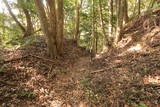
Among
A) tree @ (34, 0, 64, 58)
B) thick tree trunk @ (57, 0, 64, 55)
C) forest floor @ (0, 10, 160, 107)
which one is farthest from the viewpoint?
thick tree trunk @ (57, 0, 64, 55)

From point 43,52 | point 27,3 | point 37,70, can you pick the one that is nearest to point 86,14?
point 27,3

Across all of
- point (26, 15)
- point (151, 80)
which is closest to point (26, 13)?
point (26, 15)

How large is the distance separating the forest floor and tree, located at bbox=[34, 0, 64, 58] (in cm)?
67

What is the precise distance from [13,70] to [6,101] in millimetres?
1374

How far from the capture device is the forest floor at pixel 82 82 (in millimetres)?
3412

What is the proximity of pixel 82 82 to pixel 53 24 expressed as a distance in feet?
9.77

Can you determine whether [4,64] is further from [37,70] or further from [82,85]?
[82,85]

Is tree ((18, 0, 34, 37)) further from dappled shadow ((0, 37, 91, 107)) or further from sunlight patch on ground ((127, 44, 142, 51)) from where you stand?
sunlight patch on ground ((127, 44, 142, 51))

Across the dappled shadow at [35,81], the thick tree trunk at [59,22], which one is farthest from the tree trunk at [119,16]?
the dappled shadow at [35,81]

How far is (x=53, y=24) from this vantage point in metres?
5.93

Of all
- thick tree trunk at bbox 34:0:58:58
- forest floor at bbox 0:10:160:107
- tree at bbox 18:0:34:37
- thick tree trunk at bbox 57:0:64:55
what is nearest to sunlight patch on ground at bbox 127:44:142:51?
forest floor at bbox 0:10:160:107

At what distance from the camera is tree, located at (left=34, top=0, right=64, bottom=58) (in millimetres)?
5338

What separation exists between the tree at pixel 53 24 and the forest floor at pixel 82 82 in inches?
26.5

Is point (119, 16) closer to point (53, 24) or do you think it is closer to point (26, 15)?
point (53, 24)
